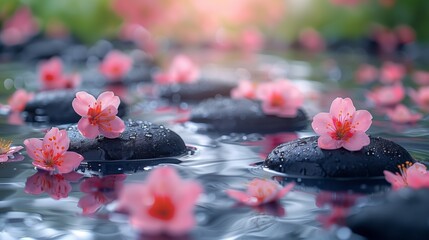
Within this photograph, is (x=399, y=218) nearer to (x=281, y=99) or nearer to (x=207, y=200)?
(x=207, y=200)

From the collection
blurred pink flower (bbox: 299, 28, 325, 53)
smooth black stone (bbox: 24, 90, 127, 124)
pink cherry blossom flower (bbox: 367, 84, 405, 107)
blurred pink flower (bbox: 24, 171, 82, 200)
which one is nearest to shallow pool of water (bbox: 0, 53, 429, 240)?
blurred pink flower (bbox: 24, 171, 82, 200)

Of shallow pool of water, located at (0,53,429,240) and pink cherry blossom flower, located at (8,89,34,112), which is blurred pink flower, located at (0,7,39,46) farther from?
shallow pool of water, located at (0,53,429,240)

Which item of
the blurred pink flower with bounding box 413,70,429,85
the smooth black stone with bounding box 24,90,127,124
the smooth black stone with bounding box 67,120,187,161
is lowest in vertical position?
the smooth black stone with bounding box 67,120,187,161

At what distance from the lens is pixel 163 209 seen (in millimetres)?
1964

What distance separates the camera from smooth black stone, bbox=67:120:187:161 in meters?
3.13

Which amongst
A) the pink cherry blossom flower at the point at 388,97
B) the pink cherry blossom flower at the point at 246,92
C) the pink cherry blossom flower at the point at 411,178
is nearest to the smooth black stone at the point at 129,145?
the pink cherry blossom flower at the point at 411,178

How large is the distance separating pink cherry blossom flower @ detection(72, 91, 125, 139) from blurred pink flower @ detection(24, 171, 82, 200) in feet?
0.66

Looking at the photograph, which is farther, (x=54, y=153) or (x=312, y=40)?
(x=312, y=40)

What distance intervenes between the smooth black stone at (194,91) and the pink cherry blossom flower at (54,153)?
2.85m

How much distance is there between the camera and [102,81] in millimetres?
7102

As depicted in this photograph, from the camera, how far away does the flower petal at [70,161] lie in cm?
289

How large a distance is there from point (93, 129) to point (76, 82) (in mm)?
2530

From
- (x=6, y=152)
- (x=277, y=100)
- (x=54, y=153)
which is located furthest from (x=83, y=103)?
(x=277, y=100)

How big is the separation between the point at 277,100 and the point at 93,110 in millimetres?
1493
